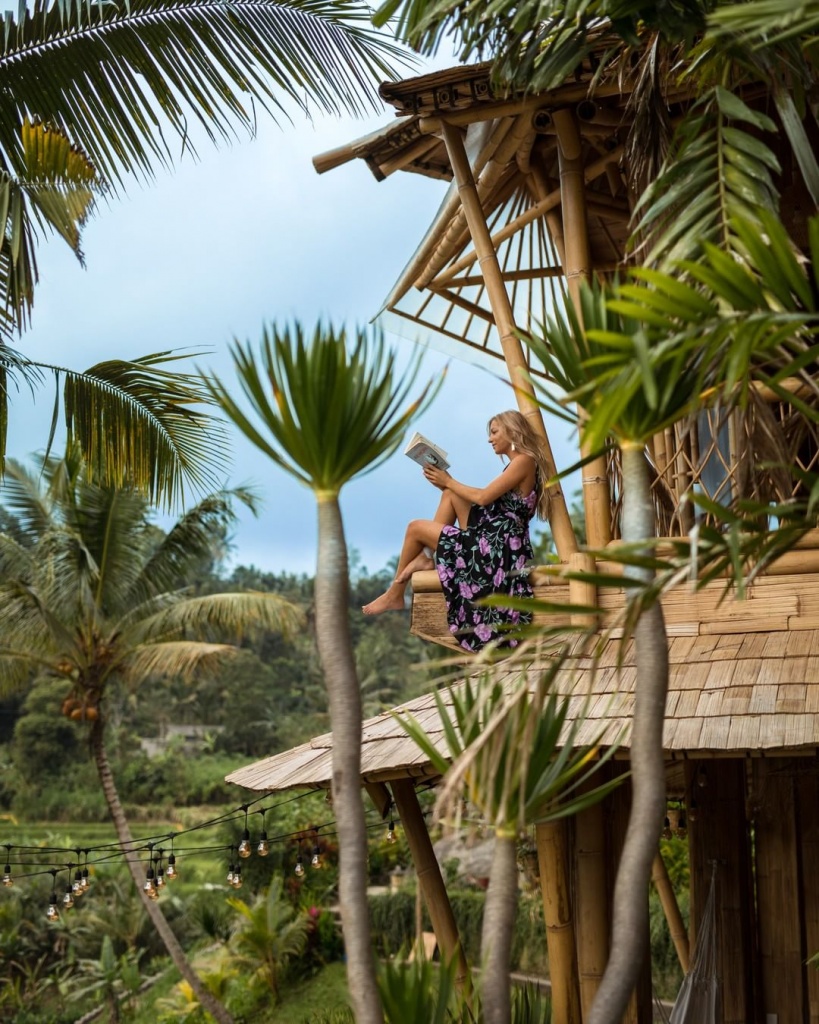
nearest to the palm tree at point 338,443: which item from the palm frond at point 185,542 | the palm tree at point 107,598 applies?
the palm tree at point 107,598

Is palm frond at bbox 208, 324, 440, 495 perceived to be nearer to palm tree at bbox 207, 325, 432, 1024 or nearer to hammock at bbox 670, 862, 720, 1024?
palm tree at bbox 207, 325, 432, 1024

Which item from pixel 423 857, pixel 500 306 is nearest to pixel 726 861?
pixel 423 857

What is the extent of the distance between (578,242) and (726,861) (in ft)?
8.71

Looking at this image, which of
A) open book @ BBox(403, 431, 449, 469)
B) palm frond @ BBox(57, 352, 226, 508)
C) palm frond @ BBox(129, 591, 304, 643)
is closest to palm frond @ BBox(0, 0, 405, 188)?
palm frond @ BBox(57, 352, 226, 508)

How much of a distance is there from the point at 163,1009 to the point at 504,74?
13562 mm

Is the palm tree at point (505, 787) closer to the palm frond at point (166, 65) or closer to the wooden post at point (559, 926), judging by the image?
the wooden post at point (559, 926)

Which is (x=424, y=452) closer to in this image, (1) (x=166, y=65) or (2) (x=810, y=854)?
(1) (x=166, y=65)

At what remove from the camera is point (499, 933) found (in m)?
2.15

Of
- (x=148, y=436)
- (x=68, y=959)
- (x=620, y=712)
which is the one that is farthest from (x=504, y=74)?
(x=68, y=959)

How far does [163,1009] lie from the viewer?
47.2 ft

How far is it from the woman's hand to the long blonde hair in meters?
0.25

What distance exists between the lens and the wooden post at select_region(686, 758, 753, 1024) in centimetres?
Answer: 488

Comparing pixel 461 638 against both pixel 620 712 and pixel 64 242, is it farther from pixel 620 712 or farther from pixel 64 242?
pixel 64 242

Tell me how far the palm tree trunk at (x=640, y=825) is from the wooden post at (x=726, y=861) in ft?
9.43
